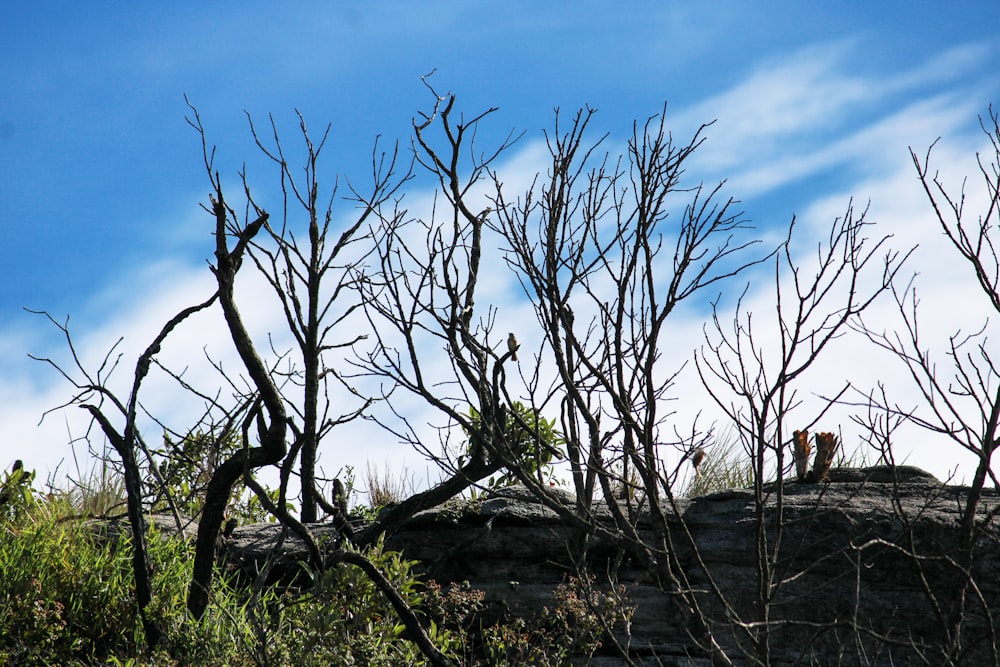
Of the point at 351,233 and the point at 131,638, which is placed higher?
the point at 351,233

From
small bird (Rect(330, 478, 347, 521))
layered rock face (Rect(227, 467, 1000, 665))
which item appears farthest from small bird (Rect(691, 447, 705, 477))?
small bird (Rect(330, 478, 347, 521))

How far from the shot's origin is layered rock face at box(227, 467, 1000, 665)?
622cm

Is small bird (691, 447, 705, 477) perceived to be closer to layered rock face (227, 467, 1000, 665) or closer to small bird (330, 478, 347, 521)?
layered rock face (227, 467, 1000, 665)

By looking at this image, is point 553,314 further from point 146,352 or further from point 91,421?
point 91,421

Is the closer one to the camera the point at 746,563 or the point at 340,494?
the point at 746,563

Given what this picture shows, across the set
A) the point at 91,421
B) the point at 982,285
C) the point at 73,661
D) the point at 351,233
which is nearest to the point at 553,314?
the point at 982,285

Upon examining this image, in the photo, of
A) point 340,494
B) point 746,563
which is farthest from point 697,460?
point 340,494

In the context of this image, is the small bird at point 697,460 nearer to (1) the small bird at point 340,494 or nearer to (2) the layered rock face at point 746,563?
(2) the layered rock face at point 746,563

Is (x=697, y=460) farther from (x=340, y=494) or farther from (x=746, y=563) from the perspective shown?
(x=340, y=494)

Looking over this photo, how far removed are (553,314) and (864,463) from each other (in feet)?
19.1

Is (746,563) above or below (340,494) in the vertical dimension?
below

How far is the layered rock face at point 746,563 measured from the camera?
245 inches

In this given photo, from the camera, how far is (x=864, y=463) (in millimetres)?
9031

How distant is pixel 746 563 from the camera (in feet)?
21.4
